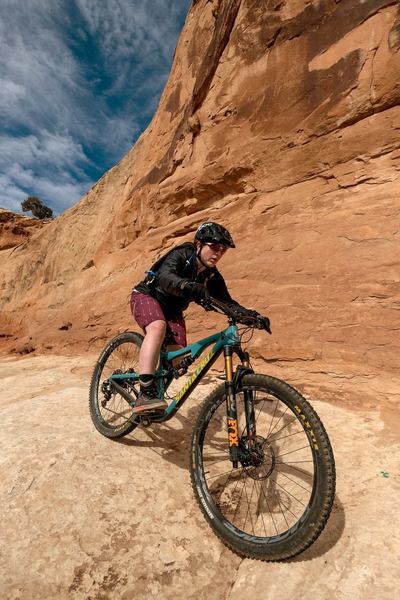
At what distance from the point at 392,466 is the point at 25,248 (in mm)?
21227

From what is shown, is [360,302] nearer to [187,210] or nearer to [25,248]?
[187,210]

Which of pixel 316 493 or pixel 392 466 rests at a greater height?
pixel 316 493

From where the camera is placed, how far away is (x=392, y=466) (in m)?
2.93

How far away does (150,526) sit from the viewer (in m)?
2.45

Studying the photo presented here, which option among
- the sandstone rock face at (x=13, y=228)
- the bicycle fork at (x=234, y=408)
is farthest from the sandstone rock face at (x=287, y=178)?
the sandstone rock face at (x=13, y=228)

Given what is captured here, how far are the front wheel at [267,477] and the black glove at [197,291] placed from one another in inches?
29.2

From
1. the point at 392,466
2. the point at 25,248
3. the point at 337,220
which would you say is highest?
the point at 25,248

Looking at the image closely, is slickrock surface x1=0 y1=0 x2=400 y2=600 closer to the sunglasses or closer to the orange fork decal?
the orange fork decal

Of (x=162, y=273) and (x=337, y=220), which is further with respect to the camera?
(x=337, y=220)

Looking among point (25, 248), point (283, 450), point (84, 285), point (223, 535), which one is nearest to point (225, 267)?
point (283, 450)

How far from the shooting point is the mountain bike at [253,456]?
6.95 feet

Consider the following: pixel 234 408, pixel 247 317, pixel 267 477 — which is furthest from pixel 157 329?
pixel 267 477

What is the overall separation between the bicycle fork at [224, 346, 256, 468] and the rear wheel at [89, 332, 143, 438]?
1.55 metres

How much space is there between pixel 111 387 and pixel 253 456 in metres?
2.28
